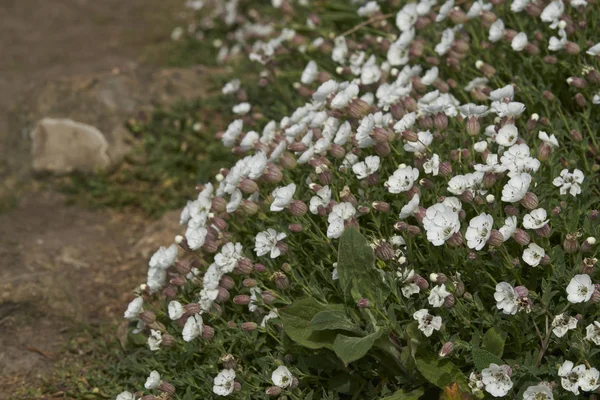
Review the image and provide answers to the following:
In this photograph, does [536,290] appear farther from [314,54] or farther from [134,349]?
[314,54]

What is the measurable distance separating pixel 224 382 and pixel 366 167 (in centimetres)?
126

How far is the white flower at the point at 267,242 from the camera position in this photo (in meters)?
3.76

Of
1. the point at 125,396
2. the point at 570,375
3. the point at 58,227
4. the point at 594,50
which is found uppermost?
the point at 594,50

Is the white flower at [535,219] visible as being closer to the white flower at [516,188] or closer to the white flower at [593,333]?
the white flower at [516,188]

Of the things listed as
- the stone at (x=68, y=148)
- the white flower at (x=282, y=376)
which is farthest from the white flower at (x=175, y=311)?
the stone at (x=68, y=148)

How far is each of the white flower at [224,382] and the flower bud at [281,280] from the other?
0.46 m

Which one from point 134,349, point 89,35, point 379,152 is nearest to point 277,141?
point 379,152

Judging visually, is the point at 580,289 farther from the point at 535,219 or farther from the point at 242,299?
the point at 242,299

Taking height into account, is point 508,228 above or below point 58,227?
above

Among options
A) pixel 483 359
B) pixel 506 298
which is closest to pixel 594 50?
pixel 506 298

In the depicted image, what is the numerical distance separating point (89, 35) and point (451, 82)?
4.90 meters

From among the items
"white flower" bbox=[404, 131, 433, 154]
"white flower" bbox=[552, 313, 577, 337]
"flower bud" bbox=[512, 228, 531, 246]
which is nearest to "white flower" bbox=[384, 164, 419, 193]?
"white flower" bbox=[404, 131, 433, 154]

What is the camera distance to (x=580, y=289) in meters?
3.13

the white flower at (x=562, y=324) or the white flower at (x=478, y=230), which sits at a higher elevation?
the white flower at (x=478, y=230)
